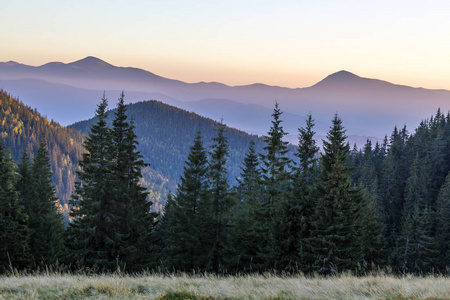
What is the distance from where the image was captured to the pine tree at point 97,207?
23.9m

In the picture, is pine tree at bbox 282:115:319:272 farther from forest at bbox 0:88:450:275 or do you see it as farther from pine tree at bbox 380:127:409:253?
pine tree at bbox 380:127:409:253

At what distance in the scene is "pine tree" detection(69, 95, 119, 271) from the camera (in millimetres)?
23875

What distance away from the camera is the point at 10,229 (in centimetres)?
2591

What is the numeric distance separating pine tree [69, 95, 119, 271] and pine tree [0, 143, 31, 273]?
200 inches

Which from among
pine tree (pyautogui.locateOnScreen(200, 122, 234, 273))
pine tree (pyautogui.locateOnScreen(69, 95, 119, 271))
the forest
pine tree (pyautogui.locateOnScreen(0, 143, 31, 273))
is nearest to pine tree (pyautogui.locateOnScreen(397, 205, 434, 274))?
the forest

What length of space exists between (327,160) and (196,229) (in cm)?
1251

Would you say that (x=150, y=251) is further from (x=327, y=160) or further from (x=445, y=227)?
(x=445, y=227)

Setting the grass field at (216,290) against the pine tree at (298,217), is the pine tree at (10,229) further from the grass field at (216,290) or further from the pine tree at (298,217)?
the pine tree at (298,217)

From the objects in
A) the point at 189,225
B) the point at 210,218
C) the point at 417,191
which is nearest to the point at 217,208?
the point at 210,218

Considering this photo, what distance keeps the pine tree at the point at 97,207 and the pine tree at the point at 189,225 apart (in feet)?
18.9

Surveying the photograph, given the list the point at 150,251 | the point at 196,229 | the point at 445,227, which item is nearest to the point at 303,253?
the point at 196,229

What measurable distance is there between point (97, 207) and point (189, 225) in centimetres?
812

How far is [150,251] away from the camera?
29125mm

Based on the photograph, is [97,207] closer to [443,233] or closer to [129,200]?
[129,200]
